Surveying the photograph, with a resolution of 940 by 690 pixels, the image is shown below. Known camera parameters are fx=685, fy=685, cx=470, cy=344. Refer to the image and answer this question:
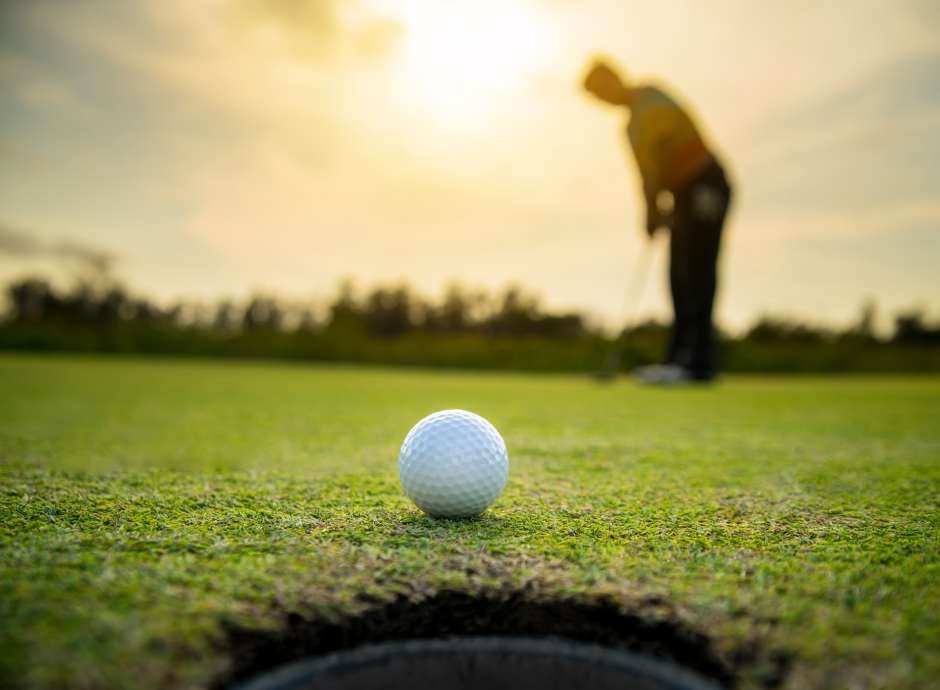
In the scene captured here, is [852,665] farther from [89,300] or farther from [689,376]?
[89,300]

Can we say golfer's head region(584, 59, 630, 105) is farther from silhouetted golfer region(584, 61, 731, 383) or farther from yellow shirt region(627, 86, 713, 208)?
yellow shirt region(627, 86, 713, 208)

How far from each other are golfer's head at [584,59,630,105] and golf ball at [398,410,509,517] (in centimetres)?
758

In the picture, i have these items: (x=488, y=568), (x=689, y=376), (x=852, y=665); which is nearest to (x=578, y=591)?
(x=488, y=568)

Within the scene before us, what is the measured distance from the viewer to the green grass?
1240 mm

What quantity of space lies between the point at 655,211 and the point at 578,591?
7827mm

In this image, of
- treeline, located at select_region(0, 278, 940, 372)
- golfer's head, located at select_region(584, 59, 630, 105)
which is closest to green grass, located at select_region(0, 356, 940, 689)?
golfer's head, located at select_region(584, 59, 630, 105)

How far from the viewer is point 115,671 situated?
1.15 metres

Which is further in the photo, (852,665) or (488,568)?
(488,568)

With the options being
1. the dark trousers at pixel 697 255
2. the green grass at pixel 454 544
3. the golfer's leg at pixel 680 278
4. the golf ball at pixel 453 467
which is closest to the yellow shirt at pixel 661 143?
the dark trousers at pixel 697 255

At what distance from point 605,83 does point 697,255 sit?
2543 mm

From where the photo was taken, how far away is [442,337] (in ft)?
84.6

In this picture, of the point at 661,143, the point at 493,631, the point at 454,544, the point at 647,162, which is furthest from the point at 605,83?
the point at 493,631

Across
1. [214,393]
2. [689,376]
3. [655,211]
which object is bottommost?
[214,393]

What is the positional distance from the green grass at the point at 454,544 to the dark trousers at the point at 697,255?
16.5ft
